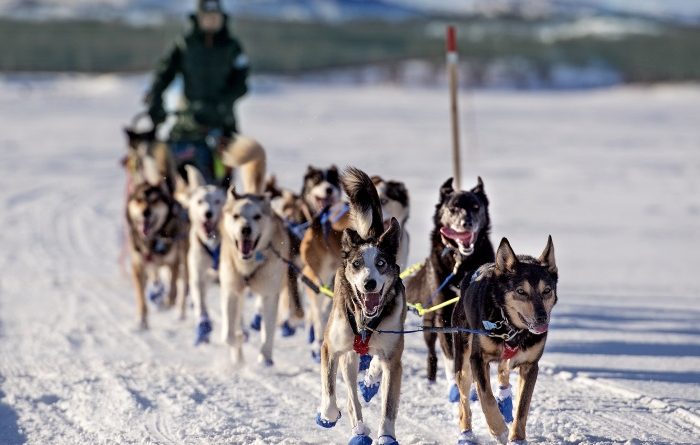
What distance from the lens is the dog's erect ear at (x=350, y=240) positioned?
3338 millimetres

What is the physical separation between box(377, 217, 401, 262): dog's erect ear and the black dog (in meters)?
0.62

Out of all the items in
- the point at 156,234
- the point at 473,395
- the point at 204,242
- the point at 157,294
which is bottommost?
the point at 157,294

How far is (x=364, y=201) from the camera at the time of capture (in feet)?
12.0

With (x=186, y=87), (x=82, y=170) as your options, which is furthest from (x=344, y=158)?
(x=186, y=87)

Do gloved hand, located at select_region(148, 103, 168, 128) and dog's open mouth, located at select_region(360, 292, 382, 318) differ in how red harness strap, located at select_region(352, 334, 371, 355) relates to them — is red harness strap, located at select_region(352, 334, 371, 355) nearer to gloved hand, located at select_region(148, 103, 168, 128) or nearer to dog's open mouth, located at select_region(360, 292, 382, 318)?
dog's open mouth, located at select_region(360, 292, 382, 318)

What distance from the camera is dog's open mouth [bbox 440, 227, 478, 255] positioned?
3.98 meters

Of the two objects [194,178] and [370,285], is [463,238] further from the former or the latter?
[194,178]

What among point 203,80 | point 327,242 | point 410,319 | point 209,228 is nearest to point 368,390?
point 327,242

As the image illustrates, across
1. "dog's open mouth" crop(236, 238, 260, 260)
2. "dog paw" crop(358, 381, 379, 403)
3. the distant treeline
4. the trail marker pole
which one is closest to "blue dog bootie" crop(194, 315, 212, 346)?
"dog's open mouth" crop(236, 238, 260, 260)

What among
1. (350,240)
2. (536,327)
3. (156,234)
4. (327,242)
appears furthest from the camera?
(156,234)

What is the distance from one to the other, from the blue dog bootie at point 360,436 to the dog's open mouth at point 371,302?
0.38 metres

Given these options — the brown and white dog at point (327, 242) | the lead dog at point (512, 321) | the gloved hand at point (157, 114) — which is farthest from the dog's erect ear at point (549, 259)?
the gloved hand at point (157, 114)

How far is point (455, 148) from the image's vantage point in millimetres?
6520

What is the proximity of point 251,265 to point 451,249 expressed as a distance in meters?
1.02
